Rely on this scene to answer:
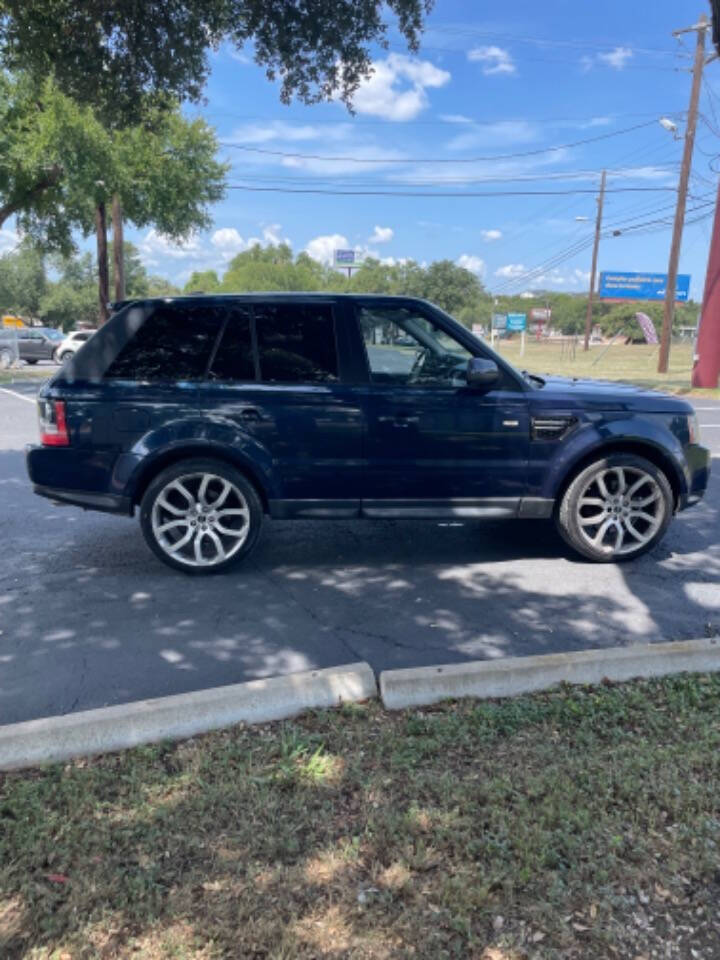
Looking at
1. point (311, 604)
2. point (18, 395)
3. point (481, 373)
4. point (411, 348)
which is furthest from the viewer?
point (18, 395)

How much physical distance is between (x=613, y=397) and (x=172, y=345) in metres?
3.01

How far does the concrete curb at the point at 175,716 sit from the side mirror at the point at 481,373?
7.33 feet

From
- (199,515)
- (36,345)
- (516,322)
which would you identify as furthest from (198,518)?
(516,322)

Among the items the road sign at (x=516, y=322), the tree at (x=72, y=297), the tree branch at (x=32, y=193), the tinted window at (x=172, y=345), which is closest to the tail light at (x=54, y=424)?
the tinted window at (x=172, y=345)

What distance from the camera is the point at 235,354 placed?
15.7 feet

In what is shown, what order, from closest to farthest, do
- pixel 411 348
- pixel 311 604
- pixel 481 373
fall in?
pixel 311 604
pixel 481 373
pixel 411 348

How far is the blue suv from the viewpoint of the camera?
4.69 m

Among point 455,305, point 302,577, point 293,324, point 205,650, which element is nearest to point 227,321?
point 293,324

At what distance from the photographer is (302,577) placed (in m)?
4.89

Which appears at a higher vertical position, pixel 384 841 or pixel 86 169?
pixel 86 169

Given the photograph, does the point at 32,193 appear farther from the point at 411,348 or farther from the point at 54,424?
the point at 411,348

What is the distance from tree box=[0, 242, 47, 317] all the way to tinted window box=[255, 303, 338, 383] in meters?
81.2

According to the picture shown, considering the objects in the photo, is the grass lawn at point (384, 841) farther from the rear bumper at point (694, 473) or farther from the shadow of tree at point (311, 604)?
the rear bumper at point (694, 473)

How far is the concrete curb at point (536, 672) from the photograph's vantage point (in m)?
3.10
